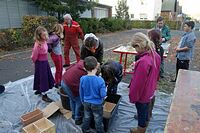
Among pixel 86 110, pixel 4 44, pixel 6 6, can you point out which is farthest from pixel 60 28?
pixel 6 6

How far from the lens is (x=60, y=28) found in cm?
412

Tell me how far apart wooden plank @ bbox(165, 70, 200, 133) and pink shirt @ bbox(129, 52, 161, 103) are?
0.35 meters

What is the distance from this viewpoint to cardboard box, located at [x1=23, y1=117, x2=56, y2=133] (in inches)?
107

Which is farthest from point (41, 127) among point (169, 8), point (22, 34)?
point (169, 8)

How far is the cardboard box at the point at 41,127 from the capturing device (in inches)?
107

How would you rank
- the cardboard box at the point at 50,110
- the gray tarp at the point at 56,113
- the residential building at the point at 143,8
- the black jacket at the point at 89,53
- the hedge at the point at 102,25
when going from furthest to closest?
the residential building at the point at 143,8 → the hedge at the point at 102,25 → the black jacket at the point at 89,53 → the cardboard box at the point at 50,110 → the gray tarp at the point at 56,113

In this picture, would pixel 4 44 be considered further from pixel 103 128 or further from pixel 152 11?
pixel 152 11

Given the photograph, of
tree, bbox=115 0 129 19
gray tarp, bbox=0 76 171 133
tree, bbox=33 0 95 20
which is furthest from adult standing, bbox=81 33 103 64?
tree, bbox=115 0 129 19

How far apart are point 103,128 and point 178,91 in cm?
124

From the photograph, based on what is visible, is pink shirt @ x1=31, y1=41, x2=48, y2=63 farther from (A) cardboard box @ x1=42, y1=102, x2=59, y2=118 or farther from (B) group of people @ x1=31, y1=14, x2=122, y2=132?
(A) cardboard box @ x1=42, y1=102, x2=59, y2=118

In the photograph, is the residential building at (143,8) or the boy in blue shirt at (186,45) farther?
the residential building at (143,8)

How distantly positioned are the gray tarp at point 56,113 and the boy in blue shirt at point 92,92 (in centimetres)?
40

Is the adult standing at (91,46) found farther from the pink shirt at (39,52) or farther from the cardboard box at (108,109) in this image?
the cardboard box at (108,109)

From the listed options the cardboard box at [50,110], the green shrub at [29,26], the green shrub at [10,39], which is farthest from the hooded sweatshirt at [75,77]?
the green shrub at [29,26]
